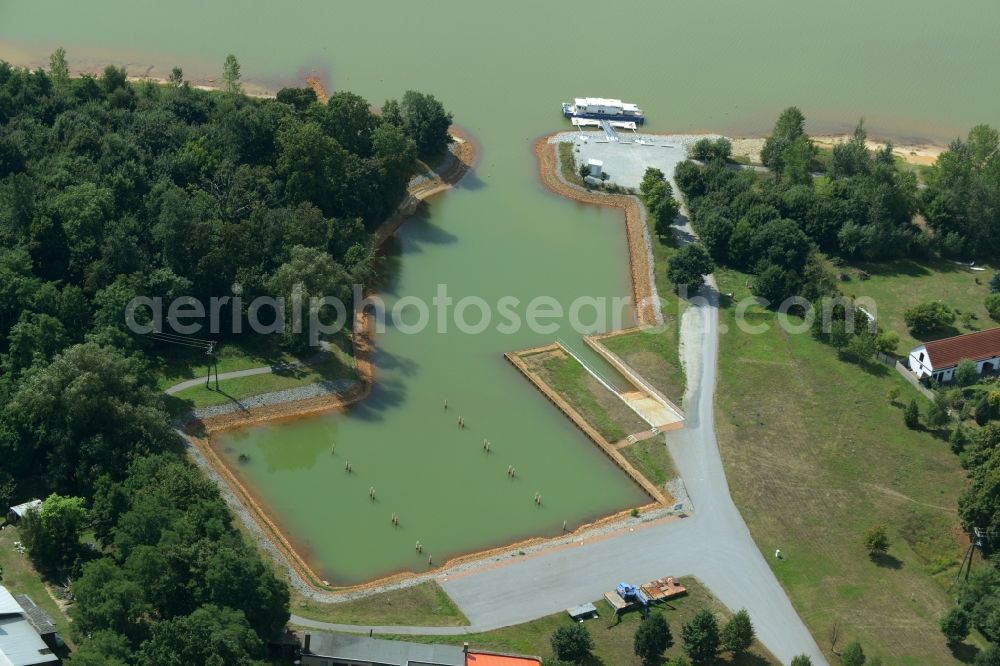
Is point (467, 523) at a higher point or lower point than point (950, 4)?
lower

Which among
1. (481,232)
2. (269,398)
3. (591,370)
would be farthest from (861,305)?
(269,398)

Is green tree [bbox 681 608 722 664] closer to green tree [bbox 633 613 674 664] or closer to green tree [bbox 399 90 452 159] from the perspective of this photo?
green tree [bbox 633 613 674 664]

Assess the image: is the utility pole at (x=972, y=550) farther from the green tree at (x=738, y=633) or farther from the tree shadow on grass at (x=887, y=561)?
the green tree at (x=738, y=633)

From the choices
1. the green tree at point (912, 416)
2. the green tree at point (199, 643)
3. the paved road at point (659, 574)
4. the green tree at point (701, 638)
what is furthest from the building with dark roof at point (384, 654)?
the green tree at point (912, 416)

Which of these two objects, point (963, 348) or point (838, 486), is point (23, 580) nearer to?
point (838, 486)

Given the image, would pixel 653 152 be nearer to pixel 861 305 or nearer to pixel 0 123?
pixel 861 305

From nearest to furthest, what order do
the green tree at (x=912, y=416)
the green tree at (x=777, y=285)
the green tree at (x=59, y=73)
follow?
the green tree at (x=912, y=416), the green tree at (x=777, y=285), the green tree at (x=59, y=73)
